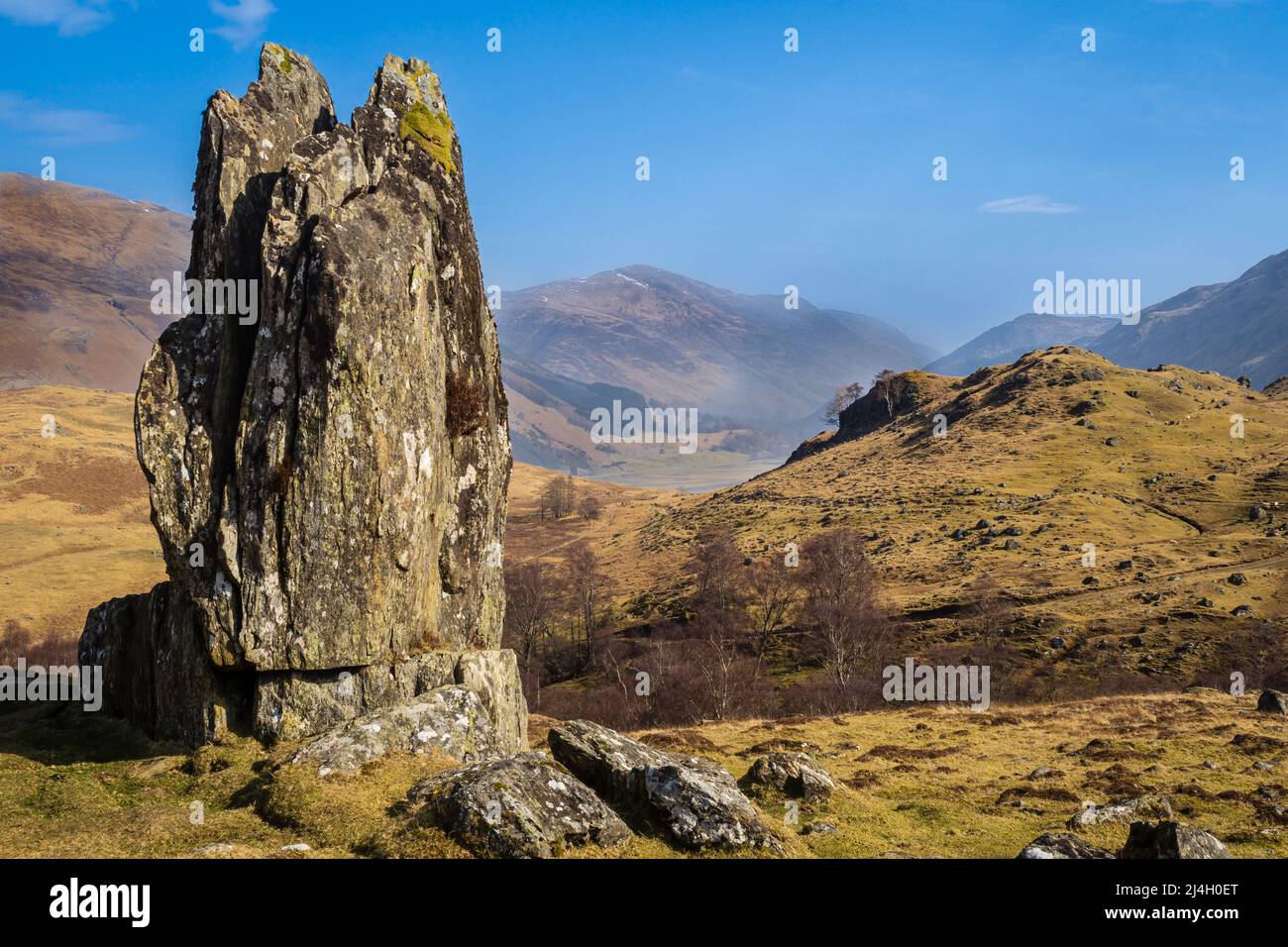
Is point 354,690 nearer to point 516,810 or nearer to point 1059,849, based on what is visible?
point 516,810

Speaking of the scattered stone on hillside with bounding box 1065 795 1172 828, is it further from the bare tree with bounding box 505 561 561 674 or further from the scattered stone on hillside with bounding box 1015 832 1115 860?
the bare tree with bounding box 505 561 561 674

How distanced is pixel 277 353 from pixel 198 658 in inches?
415

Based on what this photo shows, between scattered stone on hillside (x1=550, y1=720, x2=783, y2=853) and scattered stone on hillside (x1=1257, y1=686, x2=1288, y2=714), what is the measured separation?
37.4 meters

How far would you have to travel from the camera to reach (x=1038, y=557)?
386 ft

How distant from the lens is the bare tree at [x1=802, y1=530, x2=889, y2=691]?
87.2 metres

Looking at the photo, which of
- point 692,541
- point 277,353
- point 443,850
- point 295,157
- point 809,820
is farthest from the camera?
point 692,541

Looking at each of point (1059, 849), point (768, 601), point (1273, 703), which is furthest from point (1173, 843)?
point (768, 601)

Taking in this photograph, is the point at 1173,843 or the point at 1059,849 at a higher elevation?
the point at 1173,843

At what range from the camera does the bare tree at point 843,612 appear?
87188 millimetres

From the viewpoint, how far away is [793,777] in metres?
30.5

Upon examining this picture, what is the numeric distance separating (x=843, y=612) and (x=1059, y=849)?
230ft

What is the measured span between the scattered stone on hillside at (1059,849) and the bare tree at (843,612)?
59.1 m
